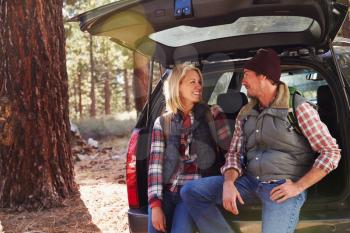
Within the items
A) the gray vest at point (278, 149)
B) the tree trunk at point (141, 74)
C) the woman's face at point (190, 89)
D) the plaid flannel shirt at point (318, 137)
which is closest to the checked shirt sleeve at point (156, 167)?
the woman's face at point (190, 89)

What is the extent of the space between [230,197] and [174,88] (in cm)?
→ 89

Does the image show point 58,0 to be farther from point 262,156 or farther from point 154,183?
point 262,156

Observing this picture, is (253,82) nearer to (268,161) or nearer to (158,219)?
(268,161)

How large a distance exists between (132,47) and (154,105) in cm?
50

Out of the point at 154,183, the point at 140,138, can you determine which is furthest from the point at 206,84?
the point at 154,183

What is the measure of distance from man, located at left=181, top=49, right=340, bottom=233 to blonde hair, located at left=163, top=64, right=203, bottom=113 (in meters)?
0.47

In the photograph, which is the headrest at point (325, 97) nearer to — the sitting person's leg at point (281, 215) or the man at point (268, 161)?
the man at point (268, 161)

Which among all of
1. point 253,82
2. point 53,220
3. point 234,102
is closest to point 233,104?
point 234,102

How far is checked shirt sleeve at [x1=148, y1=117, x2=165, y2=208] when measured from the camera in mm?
3353

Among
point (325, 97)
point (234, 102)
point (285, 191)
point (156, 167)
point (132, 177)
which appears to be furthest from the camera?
point (234, 102)

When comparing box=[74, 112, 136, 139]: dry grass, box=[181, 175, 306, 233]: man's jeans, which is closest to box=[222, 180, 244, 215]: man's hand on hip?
box=[181, 175, 306, 233]: man's jeans

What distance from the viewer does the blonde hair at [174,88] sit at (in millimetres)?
3469

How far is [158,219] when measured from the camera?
3.30 m

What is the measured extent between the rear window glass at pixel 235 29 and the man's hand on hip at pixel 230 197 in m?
1.15
